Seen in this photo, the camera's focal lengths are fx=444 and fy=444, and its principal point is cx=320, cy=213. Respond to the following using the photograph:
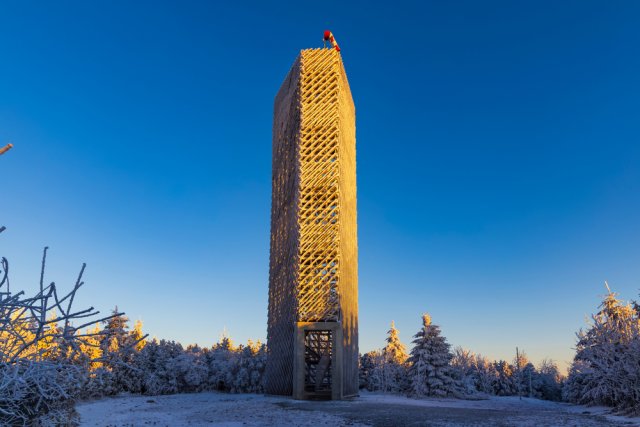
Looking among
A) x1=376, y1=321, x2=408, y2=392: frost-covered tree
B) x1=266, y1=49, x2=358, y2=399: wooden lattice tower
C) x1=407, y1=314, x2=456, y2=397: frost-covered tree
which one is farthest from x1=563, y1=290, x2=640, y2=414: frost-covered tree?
x1=376, y1=321, x2=408, y2=392: frost-covered tree

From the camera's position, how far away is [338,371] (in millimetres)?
24125

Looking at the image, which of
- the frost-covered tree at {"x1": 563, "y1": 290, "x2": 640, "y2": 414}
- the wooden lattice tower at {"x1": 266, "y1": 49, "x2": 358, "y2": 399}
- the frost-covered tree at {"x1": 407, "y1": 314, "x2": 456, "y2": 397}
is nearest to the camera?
the frost-covered tree at {"x1": 563, "y1": 290, "x2": 640, "y2": 414}

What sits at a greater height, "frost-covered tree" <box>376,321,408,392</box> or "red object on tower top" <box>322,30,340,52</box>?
"red object on tower top" <box>322,30,340,52</box>

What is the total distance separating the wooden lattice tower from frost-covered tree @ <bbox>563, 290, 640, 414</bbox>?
12313mm

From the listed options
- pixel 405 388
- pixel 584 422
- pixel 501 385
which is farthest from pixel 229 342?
pixel 584 422

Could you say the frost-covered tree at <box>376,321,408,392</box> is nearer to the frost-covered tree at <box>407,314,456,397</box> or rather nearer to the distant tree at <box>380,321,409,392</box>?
the distant tree at <box>380,321,409,392</box>

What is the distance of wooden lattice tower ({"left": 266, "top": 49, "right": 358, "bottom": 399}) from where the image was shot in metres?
25.2

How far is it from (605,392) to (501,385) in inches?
1470

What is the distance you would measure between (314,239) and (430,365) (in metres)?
13.7

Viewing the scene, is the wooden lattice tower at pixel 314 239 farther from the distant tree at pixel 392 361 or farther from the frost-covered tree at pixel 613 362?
the distant tree at pixel 392 361

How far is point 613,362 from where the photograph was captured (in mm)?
19188

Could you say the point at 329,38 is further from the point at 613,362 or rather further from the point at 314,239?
the point at 613,362

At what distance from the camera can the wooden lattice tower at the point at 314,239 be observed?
2523 cm

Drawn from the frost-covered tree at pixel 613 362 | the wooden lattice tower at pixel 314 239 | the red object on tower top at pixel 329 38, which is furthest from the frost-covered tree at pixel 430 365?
the red object on tower top at pixel 329 38
